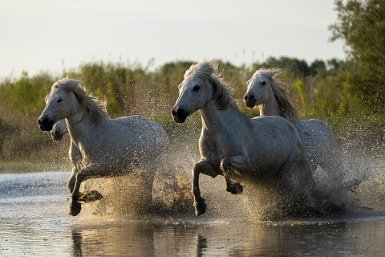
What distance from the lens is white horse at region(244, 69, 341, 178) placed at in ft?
55.0

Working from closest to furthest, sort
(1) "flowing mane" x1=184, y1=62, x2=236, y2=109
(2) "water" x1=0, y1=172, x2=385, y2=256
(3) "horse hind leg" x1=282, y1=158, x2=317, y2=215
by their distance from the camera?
(2) "water" x1=0, y1=172, x2=385, y2=256, (1) "flowing mane" x1=184, y1=62, x2=236, y2=109, (3) "horse hind leg" x1=282, y1=158, x2=317, y2=215

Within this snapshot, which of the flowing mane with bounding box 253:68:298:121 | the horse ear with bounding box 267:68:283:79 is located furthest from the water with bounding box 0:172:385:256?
the horse ear with bounding box 267:68:283:79

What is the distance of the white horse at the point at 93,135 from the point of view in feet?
50.9

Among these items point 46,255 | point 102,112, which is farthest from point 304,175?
point 46,255

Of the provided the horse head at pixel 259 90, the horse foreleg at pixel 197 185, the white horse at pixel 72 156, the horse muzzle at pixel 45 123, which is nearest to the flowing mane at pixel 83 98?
the white horse at pixel 72 156

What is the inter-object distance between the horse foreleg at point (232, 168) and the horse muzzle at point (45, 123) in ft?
7.45

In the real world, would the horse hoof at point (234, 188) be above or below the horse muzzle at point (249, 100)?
below

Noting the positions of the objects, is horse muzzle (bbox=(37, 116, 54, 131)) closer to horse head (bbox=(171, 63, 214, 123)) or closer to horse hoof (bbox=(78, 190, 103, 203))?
horse hoof (bbox=(78, 190, 103, 203))

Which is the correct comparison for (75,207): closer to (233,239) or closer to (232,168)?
(232,168)

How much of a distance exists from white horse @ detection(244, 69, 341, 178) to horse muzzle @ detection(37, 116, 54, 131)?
2656 millimetres

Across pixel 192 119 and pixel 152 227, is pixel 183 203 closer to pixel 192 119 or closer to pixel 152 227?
pixel 152 227

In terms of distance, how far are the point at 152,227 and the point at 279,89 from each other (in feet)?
10.3

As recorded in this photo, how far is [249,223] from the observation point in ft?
48.0

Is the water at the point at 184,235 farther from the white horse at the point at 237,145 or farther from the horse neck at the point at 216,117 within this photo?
the horse neck at the point at 216,117
